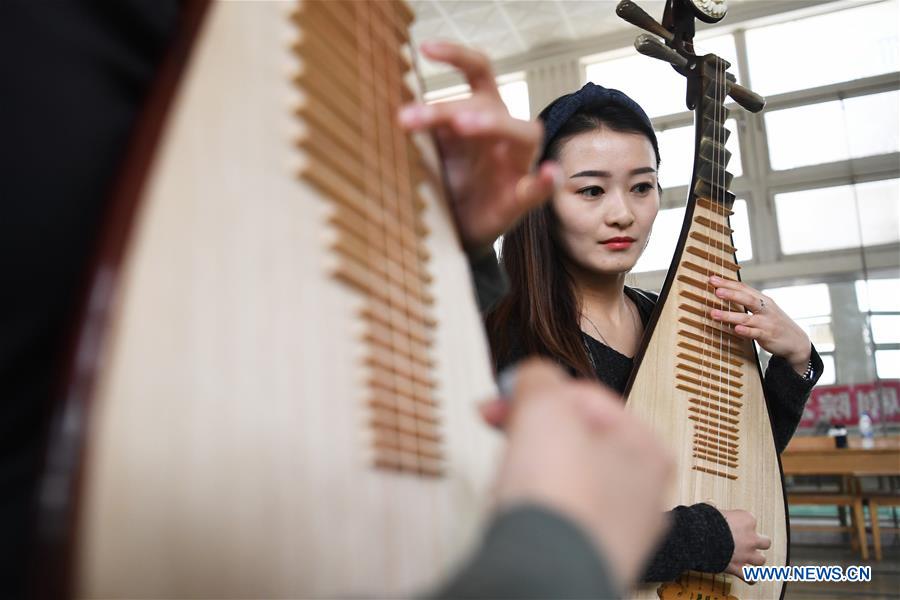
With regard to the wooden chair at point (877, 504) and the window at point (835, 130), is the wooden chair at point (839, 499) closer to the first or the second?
the wooden chair at point (877, 504)

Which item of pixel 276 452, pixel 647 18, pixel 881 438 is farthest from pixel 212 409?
pixel 881 438

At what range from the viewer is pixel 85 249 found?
1.18 ft

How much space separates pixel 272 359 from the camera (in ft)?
0.95

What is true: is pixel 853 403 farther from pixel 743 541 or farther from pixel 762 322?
pixel 743 541

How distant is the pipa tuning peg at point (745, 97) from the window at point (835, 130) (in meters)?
4.69

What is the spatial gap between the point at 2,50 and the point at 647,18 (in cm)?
116

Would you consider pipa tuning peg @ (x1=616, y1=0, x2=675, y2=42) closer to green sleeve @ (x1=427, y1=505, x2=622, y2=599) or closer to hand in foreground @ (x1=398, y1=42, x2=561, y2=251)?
hand in foreground @ (x1=398, y1=42, x2=561, y2=251)

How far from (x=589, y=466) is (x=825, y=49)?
255 inches

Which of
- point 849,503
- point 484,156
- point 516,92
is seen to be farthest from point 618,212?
point 516,92

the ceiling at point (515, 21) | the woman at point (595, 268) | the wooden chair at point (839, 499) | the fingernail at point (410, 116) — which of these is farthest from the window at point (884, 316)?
the fingernail at point (410, 116)

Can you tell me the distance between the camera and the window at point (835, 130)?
550 centimetres

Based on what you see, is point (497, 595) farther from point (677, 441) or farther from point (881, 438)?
point (881, 438)

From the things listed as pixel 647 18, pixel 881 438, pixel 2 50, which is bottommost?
pixel 881 438

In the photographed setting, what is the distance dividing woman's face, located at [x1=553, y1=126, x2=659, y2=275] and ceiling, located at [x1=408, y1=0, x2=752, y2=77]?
434 centimetres
